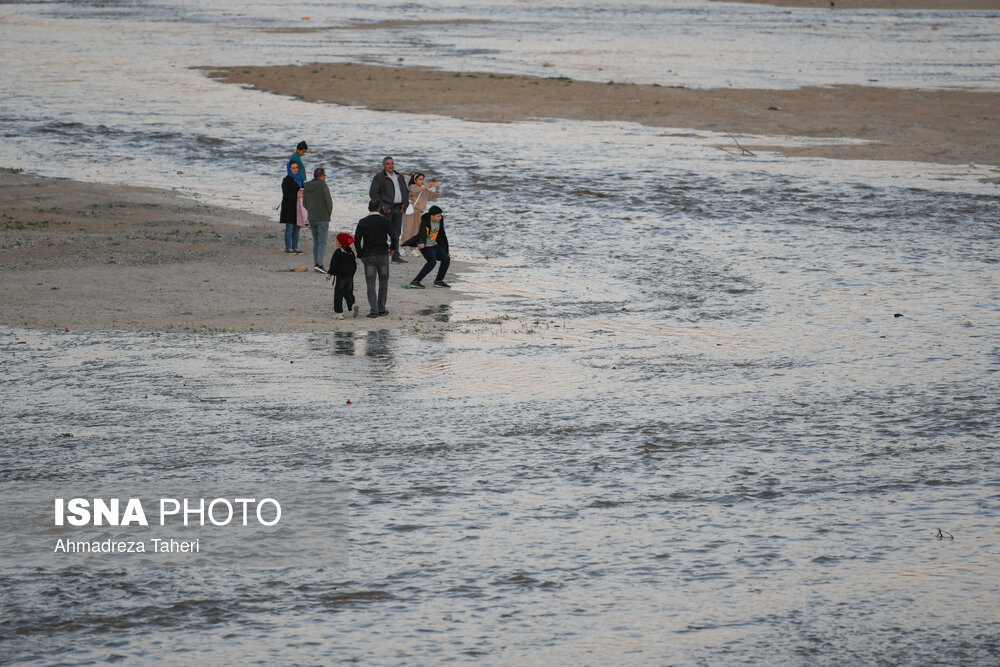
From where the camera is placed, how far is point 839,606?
9.21m

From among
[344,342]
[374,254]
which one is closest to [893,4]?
[374,254]

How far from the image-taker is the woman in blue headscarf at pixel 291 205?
2216 cm

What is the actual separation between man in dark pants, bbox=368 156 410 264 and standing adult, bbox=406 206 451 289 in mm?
1808

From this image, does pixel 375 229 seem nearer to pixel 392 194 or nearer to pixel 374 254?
pixel 374 254

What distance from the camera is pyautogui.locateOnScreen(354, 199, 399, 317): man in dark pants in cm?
1850

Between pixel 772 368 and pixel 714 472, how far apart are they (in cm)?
404

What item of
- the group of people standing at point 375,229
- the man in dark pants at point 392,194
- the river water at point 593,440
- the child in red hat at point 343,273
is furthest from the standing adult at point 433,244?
the child in red hat at point 343,273

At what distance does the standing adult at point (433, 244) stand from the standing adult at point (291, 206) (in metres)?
2.65

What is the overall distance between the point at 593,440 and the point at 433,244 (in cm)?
828

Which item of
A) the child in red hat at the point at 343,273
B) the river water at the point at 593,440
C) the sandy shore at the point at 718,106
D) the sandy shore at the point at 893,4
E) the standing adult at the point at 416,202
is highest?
the sandy shore at the point at 893,4

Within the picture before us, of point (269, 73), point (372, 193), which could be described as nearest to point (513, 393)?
point (372, 193)

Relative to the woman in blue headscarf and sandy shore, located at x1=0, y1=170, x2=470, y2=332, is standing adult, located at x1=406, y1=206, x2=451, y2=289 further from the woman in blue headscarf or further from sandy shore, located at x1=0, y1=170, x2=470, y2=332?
the woman in blue headscarf

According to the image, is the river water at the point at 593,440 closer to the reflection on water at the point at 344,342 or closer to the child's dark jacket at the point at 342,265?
the reflection on water at the point at 344,342

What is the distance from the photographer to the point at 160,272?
20.9 meters
